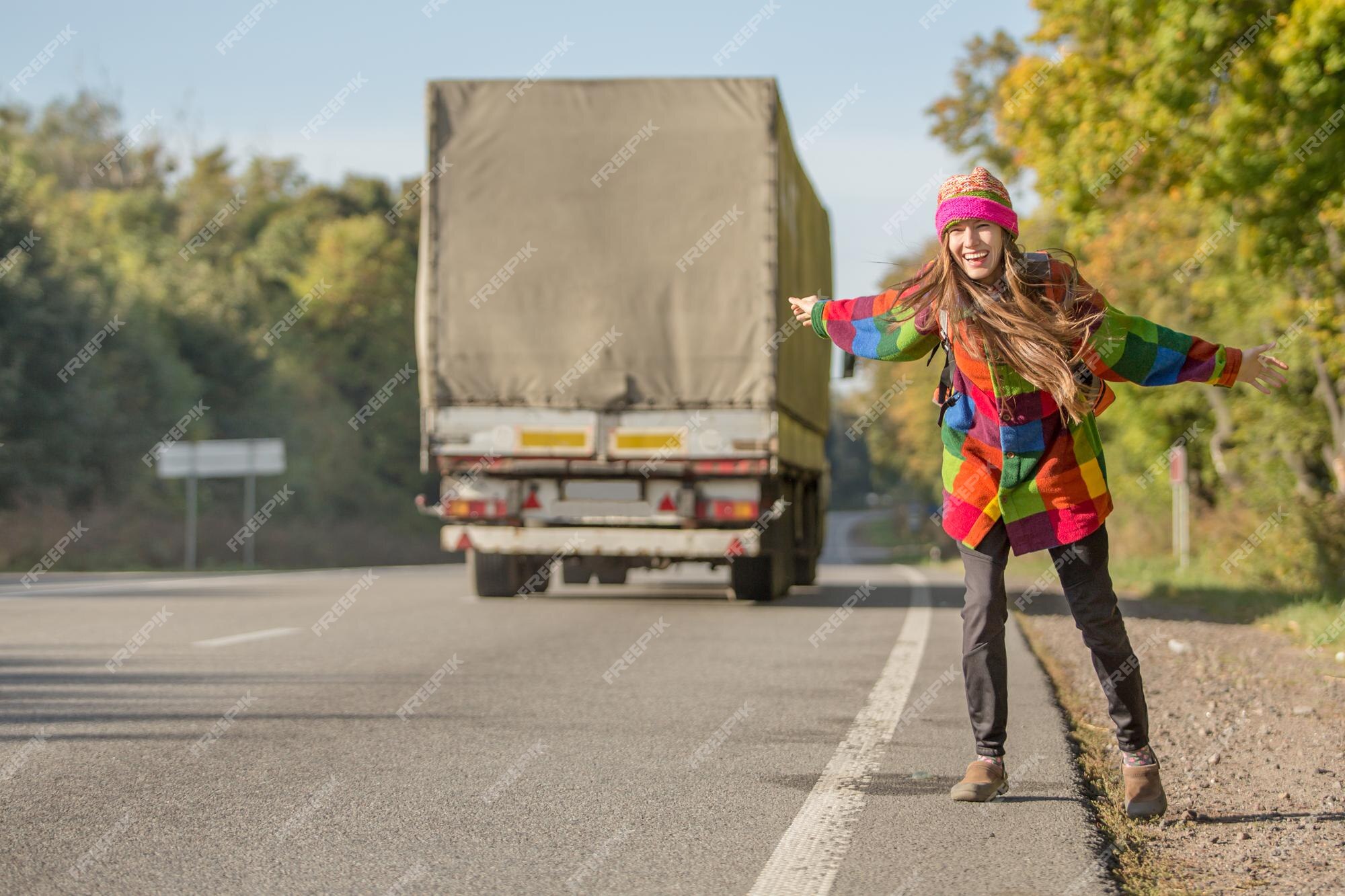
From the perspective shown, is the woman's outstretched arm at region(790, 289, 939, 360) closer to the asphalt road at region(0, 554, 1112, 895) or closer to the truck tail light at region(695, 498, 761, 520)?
the asphalt road at region(0, 554, 1112, 895)

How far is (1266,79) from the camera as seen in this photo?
13.2 metres

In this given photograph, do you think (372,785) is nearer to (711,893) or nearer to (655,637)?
(711,893)

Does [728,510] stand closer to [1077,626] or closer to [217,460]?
[1077,626]

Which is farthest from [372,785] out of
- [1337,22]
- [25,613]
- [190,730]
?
[1337,22]

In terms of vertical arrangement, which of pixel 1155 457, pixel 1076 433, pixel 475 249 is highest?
pixel 475 249

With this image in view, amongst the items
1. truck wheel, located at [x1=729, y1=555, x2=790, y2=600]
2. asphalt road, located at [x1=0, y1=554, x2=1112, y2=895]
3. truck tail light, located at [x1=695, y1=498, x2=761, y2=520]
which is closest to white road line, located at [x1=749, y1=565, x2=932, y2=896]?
asphalt road, located at [x1=0, y1=554, x2=1112, y2=895]

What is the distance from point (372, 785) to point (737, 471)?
7.64 m

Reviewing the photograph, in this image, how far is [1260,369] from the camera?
177 inches

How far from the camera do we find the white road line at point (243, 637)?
372 inches

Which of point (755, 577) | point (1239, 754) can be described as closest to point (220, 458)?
point (755, 577)

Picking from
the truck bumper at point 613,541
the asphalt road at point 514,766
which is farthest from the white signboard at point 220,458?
the asphalt road at point 514,766

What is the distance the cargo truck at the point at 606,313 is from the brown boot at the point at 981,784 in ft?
25.3

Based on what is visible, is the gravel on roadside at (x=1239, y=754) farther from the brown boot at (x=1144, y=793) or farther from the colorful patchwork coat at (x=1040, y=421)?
the colorful patchwork coat at (x=1040, y=421)

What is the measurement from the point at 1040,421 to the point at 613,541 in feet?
27.6
